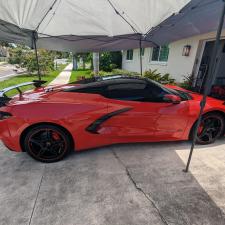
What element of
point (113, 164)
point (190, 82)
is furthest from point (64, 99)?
point (190, 82)

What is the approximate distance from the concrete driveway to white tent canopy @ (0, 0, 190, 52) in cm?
257

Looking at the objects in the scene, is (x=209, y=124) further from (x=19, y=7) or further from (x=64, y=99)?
(x=19, y=7)

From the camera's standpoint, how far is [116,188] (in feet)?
7.86

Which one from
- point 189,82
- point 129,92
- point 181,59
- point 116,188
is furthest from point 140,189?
point 181,59

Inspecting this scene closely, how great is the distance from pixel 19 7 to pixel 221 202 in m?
4.36

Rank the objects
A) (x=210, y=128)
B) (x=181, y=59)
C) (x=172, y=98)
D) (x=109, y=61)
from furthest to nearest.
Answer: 1. (x=109, y=61)
2. (x=181, y=59)
3. (x=210, y=128)
4. (x=172, y=98)

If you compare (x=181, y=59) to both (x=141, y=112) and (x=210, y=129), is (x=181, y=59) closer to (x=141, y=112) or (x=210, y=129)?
(x=210, y=129)

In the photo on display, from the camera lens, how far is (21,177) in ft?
8.66

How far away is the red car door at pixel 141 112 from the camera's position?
9.60 feet

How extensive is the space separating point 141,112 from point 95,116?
0.75 metres

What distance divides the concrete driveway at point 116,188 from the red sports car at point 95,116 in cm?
30

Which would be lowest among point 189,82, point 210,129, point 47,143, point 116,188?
point 116,188

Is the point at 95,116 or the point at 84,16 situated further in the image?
the point at 84,16

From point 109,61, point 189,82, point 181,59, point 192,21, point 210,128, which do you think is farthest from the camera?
point 109,61
